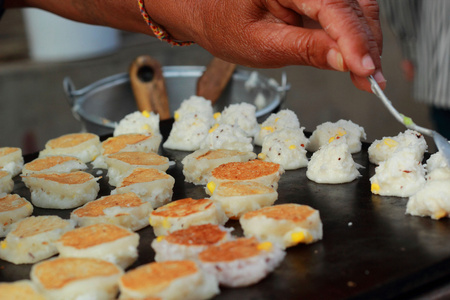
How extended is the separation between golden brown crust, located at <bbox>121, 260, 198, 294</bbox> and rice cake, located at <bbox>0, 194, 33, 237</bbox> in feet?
2.33

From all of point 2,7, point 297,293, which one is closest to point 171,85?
point 2,7

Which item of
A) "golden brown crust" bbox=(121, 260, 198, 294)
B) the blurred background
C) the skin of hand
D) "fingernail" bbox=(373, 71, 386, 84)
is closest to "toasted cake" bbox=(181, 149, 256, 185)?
the skin of hand

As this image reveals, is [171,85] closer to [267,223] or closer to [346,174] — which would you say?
[346,174]

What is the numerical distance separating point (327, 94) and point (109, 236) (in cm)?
512

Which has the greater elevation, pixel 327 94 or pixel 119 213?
pixel 119 213

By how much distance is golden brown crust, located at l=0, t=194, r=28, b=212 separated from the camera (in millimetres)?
2166

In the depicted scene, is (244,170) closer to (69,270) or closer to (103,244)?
(103,244)

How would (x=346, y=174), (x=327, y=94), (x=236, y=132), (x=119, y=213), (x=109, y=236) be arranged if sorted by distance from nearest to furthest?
(x=109, y=236)
(x=119, y=213)
(x=346, y=174)
(x=236, y=132)
(x=327, y=94)

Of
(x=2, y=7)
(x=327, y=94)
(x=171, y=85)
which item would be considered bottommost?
(x=327, y=94)

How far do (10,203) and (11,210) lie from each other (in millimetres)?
80

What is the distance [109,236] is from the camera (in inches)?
72.4

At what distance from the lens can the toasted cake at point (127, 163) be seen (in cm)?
252

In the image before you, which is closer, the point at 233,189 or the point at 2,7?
the point at 233,189

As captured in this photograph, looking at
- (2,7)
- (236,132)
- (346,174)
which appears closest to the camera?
(346,174)
